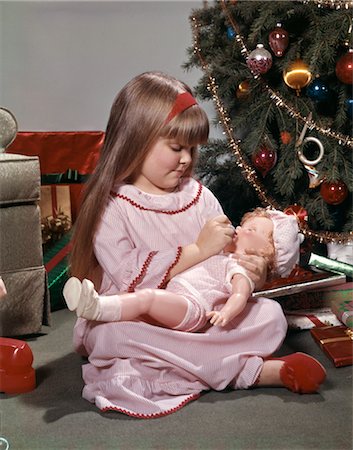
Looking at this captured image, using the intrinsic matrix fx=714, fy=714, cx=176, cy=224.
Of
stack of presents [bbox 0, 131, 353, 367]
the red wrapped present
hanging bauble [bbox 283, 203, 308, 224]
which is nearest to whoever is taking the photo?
the red wrapped present

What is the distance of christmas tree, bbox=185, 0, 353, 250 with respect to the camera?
6.70ft

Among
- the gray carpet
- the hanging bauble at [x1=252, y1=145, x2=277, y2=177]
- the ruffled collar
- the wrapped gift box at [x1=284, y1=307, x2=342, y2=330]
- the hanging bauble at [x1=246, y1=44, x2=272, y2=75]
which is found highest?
the hanging bauble at [x1=246, y1=44, x2=272, y2=75]

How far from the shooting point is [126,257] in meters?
1.47

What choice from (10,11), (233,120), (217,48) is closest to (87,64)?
(10,11)

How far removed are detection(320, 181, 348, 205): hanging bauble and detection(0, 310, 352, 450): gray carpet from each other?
0.68 m

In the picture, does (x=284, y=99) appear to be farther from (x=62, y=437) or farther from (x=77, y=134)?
(x=62, y=437)

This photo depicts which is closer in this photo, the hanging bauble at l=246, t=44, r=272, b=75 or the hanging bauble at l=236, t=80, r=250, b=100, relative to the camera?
the hanging bauble at l=246, t=44, r=272, b=75

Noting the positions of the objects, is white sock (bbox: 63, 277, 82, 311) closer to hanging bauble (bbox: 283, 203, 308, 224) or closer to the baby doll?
the baby doll

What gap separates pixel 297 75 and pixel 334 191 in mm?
354

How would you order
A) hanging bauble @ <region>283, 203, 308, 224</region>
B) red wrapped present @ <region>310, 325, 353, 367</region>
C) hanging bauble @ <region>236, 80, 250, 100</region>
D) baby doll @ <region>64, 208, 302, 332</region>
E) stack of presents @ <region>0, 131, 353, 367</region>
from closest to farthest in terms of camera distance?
baby doll @ <region>64, 208, 302, 332</region>, red wrapped present @ <region>310, 325, 353, 367</region>, stack of presents @ <region>0, 131, 353, 367</region>, hanging bauble @ <region>283, 203, 308, 224</region>, hanging bauble @ <region>236, 80, 250, 100</region>

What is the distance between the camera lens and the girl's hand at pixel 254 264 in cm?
148

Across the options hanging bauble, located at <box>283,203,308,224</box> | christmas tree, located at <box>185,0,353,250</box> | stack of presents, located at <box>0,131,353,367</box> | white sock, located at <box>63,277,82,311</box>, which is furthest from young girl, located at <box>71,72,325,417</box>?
christmas tree, located at <box>185,0,353,250</box>

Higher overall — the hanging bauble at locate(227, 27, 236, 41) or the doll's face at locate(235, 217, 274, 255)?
the hanging bauble at locate(227, 27, 236, 41)

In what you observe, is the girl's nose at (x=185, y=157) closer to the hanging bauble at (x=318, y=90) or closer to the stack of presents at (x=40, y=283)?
the stack of presents at (x=40, y=283)
